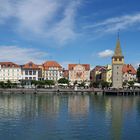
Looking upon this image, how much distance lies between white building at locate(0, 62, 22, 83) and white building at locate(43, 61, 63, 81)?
991 centimetres

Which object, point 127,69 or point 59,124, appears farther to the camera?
point 127,69

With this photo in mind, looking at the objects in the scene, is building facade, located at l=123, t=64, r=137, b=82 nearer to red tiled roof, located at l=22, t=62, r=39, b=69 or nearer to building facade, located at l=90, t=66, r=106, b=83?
building facade, located at l=90, t=66, r=106, b=83

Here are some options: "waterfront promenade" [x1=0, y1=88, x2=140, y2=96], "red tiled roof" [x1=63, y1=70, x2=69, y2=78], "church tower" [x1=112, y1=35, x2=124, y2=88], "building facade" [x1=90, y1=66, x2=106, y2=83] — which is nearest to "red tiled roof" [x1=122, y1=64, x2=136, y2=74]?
"building facade" [x1=90, y1=66, x2=106, y2=83]

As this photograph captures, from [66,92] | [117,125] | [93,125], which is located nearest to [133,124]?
[117,125]

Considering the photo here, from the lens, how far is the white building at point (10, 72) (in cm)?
11331

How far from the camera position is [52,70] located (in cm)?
11912

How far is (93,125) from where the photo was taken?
3077 cm

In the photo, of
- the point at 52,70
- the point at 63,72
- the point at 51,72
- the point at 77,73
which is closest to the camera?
the point at 52,70

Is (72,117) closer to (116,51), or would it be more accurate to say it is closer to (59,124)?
(59,124)

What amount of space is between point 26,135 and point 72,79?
3831 inches

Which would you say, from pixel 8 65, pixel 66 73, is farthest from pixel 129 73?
pixel 8 65

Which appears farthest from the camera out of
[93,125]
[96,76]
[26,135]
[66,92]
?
[96,76]

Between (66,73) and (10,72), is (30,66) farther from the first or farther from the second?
(66,73)

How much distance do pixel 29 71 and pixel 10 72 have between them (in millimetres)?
6127
